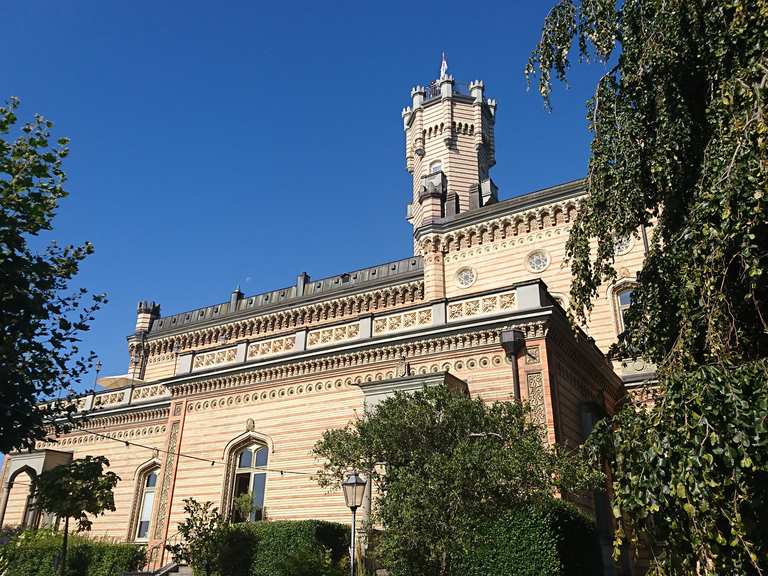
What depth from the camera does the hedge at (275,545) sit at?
14.9m

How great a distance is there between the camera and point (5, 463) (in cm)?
2661

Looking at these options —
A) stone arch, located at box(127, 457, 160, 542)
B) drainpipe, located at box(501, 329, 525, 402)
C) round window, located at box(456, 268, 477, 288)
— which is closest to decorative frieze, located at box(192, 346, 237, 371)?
stone arch, located at box(127, 457, 160, 542)

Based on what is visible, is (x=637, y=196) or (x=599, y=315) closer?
(x=637, y=196)

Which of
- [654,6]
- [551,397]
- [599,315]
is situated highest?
[599,315]

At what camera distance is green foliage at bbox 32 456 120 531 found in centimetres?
1631

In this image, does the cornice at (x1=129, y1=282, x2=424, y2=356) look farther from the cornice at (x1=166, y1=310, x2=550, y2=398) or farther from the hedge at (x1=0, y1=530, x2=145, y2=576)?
the hedge at (x1=0, y1=530, x2=145, y2=576)

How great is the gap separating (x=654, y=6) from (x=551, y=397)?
32.0 feet

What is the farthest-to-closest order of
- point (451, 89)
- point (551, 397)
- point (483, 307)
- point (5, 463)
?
point (451, 89) → point (5, 463) → point (483, 307) → point (551, 397)

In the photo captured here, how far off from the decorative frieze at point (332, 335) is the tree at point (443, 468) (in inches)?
250

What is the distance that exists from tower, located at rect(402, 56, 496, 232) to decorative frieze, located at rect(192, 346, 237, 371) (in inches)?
744

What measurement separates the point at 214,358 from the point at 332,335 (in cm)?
503

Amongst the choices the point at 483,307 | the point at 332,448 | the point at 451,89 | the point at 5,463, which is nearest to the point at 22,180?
the point at 332,448

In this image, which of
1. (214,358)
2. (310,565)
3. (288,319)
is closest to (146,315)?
(288,319)

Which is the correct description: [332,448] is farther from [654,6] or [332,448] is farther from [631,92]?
[654,6]
